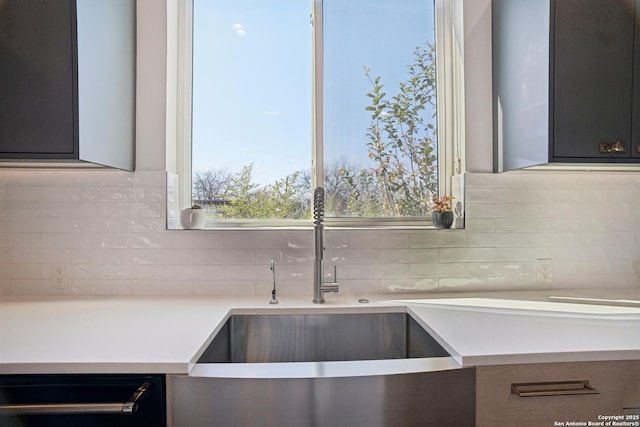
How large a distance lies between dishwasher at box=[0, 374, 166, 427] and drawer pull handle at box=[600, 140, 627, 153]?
1.63 m

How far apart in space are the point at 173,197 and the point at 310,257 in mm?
676

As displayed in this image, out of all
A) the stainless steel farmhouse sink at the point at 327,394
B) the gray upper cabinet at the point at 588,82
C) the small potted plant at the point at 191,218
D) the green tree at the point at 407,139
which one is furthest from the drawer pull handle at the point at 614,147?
the small potted plant at the point at 191,218

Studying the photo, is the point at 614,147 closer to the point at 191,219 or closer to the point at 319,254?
the point at 319,254

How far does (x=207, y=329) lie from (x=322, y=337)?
474mm

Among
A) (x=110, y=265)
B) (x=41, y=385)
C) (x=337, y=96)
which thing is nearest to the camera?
(x=41, y=385)

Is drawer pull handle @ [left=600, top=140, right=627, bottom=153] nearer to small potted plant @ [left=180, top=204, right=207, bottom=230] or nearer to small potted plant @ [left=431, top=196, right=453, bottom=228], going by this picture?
small potted plant @ [left=431, top=196, right=453, bottom=228]

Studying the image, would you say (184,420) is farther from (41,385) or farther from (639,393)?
(639,393)

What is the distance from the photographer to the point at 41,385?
0.94 meters

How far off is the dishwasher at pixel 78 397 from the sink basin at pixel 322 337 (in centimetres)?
51

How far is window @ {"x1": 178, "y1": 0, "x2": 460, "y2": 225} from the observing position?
183 cm

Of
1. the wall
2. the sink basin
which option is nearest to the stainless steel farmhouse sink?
the sink basin

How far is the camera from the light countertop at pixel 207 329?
96 cm

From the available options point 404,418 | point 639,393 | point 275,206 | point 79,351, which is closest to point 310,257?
point 275,206

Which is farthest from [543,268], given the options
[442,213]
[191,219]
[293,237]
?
[191,219]
